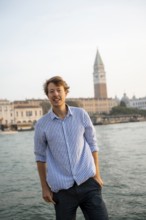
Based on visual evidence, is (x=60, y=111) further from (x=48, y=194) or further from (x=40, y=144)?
(x=48, y=194)

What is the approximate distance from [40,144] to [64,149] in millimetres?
181

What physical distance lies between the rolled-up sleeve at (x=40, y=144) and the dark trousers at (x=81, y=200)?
269mm

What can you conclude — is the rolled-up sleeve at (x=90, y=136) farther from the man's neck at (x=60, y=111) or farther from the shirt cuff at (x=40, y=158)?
the shirt cuff at (x=40, y=158)

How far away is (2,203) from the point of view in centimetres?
591

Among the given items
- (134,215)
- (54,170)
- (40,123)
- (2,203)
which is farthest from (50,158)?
(2,203)

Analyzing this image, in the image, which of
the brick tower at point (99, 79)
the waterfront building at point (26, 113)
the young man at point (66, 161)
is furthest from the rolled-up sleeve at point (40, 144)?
the brick tower at point (99, 79)

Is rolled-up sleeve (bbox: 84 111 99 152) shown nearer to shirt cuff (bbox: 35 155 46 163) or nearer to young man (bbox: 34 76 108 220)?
young man (bbox: 34 76 108 220)

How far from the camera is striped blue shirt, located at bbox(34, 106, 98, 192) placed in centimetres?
215

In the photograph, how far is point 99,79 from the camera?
349 ft

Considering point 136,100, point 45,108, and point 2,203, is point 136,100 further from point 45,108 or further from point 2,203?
point 2,203

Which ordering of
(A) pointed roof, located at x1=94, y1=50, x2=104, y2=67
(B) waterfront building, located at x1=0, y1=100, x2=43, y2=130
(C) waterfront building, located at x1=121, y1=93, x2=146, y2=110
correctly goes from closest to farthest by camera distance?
(B) waterfront building, located at x1=0, y1=100, x2=43, y2=130, (A) pointed roof, located at x1=94, y1=50, x2=104, y2=67, (C) waterfront building, located at x1=121, y1=93, x2=146, y2=110

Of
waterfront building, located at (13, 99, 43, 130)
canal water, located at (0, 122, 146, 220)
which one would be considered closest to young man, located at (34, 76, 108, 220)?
canal water, located at (0, 122, 146, 220)

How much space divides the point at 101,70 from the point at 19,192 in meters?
105

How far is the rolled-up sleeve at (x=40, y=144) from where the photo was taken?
2.23 m
